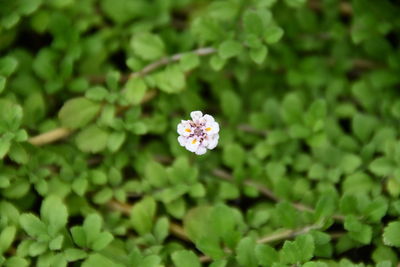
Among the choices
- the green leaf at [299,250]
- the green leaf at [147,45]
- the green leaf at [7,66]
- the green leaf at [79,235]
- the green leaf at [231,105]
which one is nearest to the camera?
the green leaf at [299,250]

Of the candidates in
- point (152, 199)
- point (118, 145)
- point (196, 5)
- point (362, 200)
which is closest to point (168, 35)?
point (196, 5)

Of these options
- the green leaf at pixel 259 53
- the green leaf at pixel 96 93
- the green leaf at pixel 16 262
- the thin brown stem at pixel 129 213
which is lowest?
the green leaf at pixel 16 262

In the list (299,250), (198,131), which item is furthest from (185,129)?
(299,250)

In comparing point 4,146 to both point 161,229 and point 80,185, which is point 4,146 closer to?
point 80,185

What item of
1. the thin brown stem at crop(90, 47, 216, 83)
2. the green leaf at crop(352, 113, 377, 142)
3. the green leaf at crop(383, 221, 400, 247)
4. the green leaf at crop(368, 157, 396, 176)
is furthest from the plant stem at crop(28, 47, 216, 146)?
the green leaf at crop(383, 221, 400, 247)

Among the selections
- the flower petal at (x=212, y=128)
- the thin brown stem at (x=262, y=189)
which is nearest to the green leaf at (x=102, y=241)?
the flower petal at (x=212, y=128)

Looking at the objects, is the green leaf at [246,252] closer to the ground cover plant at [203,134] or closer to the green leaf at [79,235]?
the ground cover plant at [203,134]
